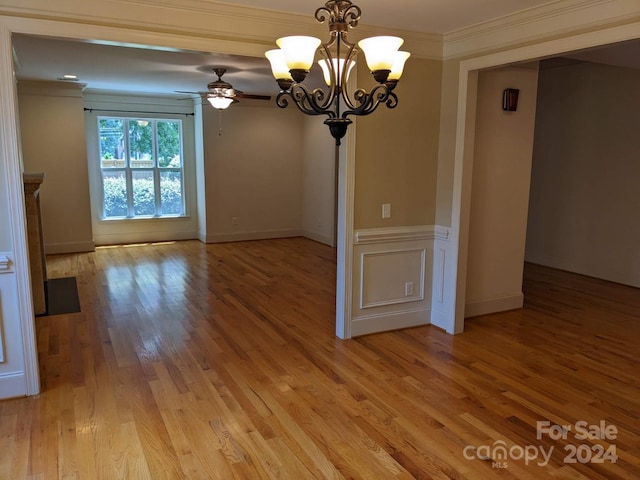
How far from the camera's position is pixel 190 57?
4.88 metres

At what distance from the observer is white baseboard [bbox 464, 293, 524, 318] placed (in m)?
4.61

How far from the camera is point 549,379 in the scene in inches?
131

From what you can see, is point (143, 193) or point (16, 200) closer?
point (16, 200)

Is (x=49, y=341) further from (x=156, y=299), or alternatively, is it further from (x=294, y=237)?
(x=294, y=237)

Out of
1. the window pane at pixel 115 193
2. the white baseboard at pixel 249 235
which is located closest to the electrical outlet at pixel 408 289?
the white baseboard at pixel 249 235

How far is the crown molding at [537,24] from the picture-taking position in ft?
9.29

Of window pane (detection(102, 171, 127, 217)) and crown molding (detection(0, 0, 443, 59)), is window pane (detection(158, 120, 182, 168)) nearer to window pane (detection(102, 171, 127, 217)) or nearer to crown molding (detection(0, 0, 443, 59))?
window pane (detection(102, 171, 127, 217))

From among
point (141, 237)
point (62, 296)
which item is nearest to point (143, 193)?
point (141, 237)

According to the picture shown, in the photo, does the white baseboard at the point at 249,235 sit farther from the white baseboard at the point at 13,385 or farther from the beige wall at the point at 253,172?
the white baseboard at the point at 13,385

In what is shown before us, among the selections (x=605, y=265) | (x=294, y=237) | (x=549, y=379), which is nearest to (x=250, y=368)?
(x=549, y=379)

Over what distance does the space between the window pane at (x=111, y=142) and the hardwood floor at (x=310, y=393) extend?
3.49m

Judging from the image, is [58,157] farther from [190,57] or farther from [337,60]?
[337,60]

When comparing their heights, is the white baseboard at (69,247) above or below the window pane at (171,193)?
below

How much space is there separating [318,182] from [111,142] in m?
3.60
